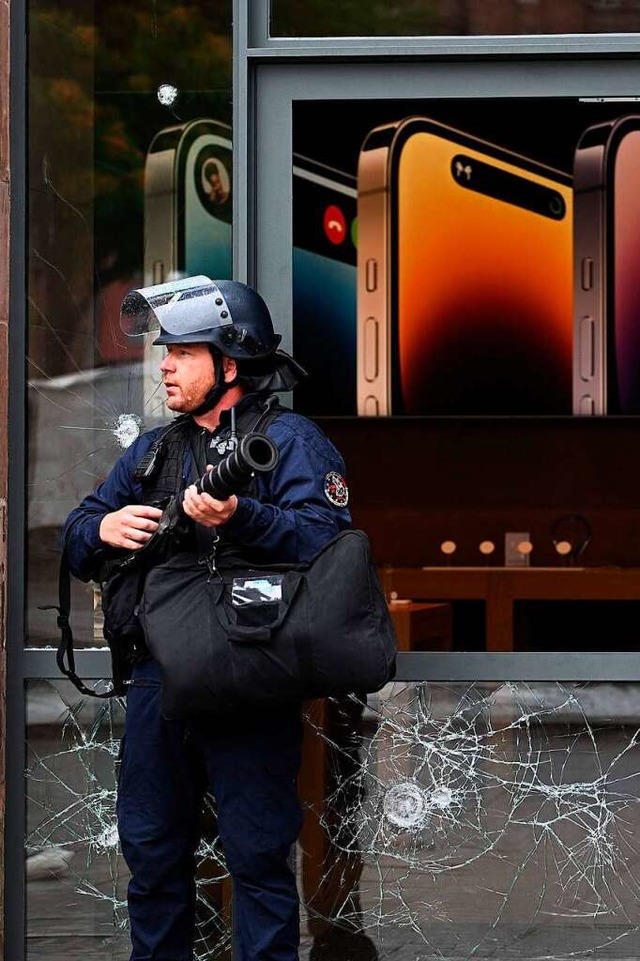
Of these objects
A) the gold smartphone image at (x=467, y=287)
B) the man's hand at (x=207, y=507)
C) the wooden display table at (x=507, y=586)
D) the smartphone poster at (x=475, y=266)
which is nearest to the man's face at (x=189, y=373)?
the man's hand at (x=207, y=507)

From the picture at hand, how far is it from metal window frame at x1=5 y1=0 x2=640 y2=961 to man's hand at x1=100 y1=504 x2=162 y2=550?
71 centimetres

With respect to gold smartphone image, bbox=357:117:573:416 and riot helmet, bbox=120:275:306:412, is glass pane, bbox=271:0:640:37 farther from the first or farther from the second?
gold smartphone image, bbox=357:117:573:416

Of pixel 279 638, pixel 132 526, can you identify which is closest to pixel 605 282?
pixel 132 526

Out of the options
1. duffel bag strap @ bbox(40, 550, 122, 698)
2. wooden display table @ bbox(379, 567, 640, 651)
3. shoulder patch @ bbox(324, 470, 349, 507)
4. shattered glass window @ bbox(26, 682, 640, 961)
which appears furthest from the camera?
wooden display table @ bbox(379, 567, 640, 651)

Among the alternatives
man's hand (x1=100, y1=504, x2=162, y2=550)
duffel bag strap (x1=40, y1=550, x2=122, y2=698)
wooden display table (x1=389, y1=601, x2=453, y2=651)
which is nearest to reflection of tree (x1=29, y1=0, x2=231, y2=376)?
duffel bag strap (x1=40, y1=550, x2=122, y2=698)

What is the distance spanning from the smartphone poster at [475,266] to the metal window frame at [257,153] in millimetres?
3868

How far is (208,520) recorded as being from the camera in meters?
2.77

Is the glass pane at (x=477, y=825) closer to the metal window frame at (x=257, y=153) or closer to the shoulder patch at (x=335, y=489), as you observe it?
the metal window frame at (x=257, y=153)

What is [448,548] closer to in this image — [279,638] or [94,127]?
[94,127]

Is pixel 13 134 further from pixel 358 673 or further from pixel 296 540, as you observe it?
pixel 358 673

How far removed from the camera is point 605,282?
26.3 feet

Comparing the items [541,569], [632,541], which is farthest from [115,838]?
[632,541]

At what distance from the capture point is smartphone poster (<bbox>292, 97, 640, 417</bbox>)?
7.71 meters

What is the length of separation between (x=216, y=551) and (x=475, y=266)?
5436 millimetres
